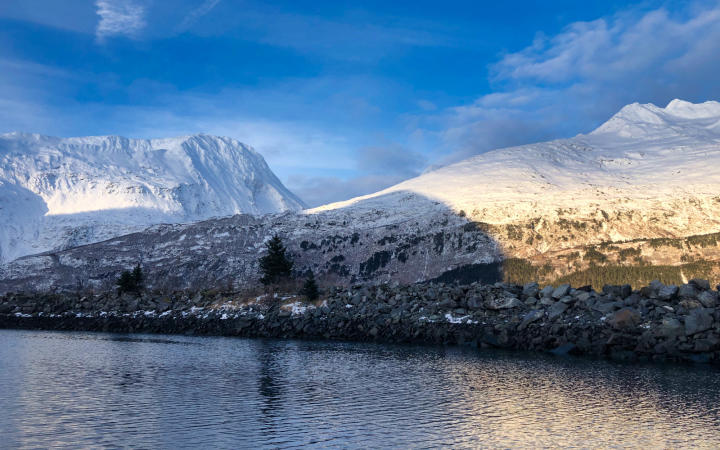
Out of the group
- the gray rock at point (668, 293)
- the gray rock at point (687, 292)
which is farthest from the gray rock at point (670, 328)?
the gray rock at point (687, 292)

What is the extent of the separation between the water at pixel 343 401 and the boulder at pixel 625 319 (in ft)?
26.4

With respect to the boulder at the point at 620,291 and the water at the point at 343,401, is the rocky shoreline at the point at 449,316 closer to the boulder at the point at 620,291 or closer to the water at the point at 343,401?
the boulder at the point at 620,291

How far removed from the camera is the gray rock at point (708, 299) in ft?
207

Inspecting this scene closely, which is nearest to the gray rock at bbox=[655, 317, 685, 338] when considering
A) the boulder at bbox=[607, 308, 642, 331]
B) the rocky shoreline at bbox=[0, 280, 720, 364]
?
the rocky shoreline at bbox=[0, 280, 720, 364]

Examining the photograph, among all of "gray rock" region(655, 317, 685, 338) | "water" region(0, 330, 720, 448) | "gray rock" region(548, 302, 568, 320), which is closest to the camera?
"water" region(0, 330, 720, 448)

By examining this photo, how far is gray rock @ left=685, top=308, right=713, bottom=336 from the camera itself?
58812 millimetres

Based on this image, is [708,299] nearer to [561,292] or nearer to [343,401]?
[561,292]

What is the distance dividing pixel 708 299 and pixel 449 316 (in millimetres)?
29608

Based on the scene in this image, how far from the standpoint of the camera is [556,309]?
69062 millimetres

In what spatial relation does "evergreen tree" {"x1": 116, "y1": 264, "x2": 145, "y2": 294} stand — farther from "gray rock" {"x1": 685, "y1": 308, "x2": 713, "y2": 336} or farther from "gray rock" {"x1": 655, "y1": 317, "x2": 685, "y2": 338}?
"gray rock" {"x1": 685, "y1": 308, "x2": 713, "y2": 336}

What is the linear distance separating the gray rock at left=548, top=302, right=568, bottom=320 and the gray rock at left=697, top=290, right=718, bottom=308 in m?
14.3

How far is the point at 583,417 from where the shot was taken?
30.9m

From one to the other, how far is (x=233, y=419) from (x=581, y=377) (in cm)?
2986

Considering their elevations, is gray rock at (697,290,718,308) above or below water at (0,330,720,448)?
above
